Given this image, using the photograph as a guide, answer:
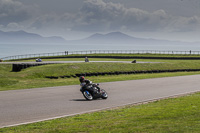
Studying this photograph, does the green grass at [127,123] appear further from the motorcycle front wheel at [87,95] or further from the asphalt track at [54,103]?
the motorcycle front wheel at [87,95]

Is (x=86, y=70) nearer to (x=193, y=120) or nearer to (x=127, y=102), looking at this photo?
(x=127, y=102)

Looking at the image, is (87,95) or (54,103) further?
(87,95)

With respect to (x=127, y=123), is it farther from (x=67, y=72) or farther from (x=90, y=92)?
(x=67, y=72)

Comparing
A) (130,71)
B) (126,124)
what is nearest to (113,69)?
(130,71)

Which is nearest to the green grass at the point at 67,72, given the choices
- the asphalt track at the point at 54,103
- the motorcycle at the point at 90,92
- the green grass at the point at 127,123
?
the asphalt track at the point at 54,103

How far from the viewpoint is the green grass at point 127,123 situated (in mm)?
8828

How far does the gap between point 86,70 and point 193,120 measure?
2651 cm

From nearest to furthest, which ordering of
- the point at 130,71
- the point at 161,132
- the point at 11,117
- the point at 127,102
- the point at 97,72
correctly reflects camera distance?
the point at 161,132
the point at 11,117
the point at 127,102
the point at 97,72
the point at 130,71

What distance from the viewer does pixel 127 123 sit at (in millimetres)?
9758

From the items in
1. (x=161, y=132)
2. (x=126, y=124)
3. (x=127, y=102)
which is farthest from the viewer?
(x=127, y=102)

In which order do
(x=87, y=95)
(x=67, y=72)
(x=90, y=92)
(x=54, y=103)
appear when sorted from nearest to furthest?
(x=54, y=103)
(x=87, y=95)
(x=90, y=92)
(x=67, y=72)

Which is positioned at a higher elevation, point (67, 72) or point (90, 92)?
point (67, 72)

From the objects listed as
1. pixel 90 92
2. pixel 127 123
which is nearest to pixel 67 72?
pixel 90 92

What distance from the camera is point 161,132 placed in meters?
8.31
